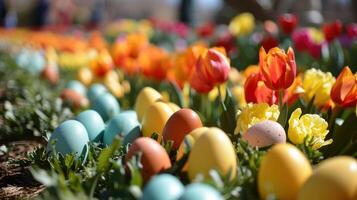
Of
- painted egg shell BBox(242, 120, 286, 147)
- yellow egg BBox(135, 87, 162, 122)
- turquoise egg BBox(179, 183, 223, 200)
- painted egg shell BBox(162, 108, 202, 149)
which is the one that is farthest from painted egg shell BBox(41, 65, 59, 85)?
turquoise egg BBox(179, 183, 223, 200)

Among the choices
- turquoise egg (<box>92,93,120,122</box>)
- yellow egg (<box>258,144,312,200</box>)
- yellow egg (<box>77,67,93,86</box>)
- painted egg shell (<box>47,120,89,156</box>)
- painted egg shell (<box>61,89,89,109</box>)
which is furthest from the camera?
yellow egg (<box>77,67,93,86</box>)

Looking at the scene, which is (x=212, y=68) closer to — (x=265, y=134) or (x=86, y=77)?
(x=265, y=134)

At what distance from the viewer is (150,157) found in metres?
1.82

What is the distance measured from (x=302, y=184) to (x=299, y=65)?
2.95 meters

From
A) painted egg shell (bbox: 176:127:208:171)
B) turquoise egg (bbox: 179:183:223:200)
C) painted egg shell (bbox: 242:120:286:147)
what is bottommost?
painted egg shell (bbox: 242:120:286:147)

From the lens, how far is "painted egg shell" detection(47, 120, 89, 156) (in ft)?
7.50

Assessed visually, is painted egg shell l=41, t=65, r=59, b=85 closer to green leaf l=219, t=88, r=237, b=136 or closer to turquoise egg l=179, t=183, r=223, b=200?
green leaf l=219, t=88, r=237, b=136

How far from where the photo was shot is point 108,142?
248cm

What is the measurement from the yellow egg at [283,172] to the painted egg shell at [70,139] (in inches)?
33.5

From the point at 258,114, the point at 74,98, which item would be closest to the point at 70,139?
the point at 258,114

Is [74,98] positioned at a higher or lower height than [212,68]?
lower

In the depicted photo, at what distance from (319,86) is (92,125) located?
1035 mm

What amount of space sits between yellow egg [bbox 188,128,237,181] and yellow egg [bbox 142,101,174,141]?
640 millimetres

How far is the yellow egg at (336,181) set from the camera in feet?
5.11
